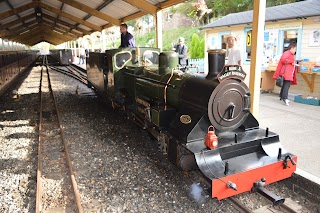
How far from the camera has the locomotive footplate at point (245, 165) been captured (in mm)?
3230

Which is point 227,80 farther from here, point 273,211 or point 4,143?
point 4,143

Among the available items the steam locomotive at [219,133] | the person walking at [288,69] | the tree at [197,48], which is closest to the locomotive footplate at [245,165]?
the steam locomotive at [219,133]

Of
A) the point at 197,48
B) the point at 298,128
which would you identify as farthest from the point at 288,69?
the point at 197,48

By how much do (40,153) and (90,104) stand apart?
4583 millimetres

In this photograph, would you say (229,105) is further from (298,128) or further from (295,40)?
(295,40)

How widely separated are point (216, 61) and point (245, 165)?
145 centimetres

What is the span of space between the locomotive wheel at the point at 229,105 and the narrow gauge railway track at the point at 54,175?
7.22ft

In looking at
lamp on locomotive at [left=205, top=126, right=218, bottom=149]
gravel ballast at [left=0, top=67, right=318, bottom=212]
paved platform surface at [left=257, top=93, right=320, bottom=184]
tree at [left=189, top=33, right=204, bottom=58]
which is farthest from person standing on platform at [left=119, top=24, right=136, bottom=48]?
tree at [left=189, top=33, right=204, bottom=58]

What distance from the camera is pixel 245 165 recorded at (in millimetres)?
3504

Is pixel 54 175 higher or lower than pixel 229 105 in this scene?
lower

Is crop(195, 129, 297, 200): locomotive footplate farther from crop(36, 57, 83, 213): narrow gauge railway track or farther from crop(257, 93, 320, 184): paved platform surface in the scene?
crop(36, 57, 83, 213): narrow gauge railway track

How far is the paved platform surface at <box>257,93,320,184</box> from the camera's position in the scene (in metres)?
4.24

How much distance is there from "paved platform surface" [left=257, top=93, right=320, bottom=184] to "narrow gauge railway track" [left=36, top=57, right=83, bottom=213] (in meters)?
3.40

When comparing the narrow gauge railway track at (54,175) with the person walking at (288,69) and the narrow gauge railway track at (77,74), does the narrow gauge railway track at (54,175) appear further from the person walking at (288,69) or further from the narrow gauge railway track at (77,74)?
the narrow gauge railway track at (77,74)
